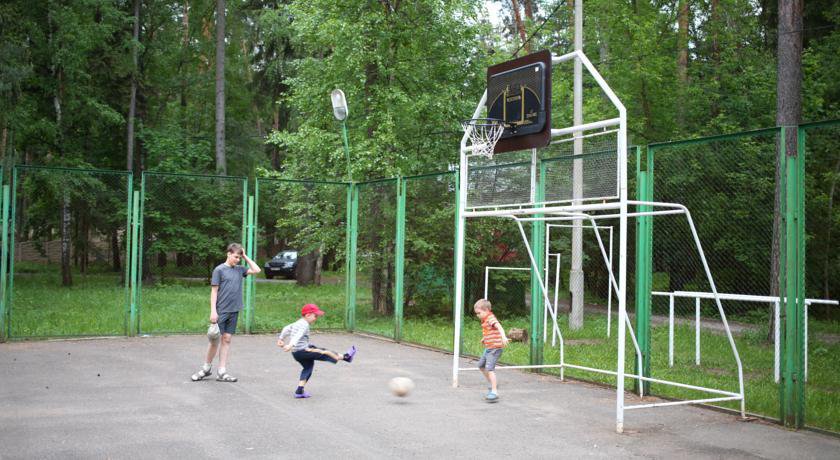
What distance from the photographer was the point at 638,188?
8.77 metres

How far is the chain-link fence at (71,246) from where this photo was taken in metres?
18.5

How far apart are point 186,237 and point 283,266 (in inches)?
752

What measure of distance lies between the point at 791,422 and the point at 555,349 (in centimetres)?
550

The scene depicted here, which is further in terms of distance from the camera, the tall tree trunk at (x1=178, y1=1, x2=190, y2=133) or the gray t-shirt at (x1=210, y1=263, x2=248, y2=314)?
the tall tree trunk at (x1=178, y1=1, x2=190, y2=133)

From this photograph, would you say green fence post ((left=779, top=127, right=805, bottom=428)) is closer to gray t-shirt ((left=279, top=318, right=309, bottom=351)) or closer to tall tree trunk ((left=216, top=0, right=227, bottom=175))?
gray t-shirt ((left=279, top=318, right=309, bottom=351))

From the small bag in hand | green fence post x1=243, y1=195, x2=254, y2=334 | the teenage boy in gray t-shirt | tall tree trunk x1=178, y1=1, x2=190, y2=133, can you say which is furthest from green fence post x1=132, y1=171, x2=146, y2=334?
tall tree trunk x1=178, y1=1, x2=190, y2=133

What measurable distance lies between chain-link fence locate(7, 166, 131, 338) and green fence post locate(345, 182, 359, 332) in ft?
15.9

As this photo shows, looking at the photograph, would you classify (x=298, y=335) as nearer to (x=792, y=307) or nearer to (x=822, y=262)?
(x=792, y=307)

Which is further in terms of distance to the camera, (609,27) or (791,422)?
(609,27)

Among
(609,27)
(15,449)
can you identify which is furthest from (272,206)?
(15,449)

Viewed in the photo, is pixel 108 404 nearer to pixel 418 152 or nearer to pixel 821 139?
pixel 418 152

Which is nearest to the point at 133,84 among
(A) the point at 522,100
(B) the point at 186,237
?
(B) the point at 186,237

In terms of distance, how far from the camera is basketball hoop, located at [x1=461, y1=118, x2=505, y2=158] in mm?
8578

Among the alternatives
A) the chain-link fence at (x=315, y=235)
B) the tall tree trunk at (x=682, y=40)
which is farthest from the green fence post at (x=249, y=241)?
the tall tree trunk at (x=682, y=40)
